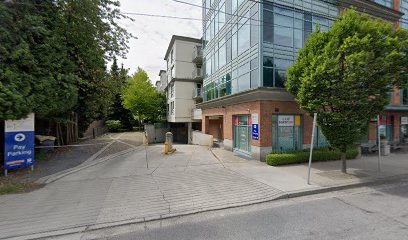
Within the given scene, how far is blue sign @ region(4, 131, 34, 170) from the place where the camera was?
7910 millimetres

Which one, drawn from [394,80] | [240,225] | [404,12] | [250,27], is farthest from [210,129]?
[404,12]

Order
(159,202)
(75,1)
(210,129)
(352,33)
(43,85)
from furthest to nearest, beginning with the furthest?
(210,129) < (75,1) < (43,85) < (352,33) < (159,202)

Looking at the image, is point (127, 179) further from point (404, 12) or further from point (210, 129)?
point (404, 12)

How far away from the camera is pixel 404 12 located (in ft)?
58.7

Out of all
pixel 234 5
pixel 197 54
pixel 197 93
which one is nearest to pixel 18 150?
pixel 234 5

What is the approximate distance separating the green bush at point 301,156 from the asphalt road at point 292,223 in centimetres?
433

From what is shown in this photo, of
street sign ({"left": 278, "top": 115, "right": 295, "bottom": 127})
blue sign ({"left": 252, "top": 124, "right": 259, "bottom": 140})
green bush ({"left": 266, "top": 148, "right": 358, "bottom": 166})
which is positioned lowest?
green bush ({"left": 266, "top": 148, "right": 358, "bottom": 166})

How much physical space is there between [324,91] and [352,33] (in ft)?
7.94

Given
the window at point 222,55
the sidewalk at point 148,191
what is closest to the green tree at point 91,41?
the sidewalk at point 148,191

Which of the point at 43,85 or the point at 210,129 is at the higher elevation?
the point at 43,85

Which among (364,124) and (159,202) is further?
(364,124)

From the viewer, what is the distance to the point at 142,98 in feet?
92.8

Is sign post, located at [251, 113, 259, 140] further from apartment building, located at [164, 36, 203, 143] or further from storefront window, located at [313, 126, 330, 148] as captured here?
apartment building, located at [164, 36, 203, 143]

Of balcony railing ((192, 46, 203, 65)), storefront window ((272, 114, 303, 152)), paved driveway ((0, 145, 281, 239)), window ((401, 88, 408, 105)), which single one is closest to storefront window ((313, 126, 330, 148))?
storefront window ((272, 114, 303, 152))
